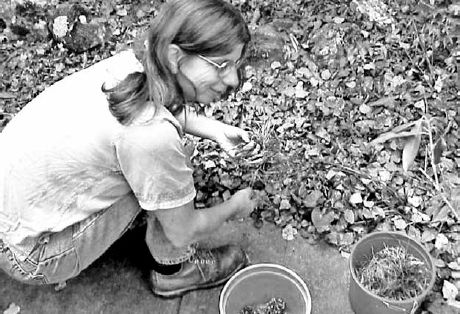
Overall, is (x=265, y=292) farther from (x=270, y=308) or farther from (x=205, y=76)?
(x=205, y=76)

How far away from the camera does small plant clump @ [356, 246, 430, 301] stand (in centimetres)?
203

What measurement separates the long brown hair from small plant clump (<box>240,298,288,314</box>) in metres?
0.82

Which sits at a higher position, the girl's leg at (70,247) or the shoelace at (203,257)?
the girl's leg at (70,247)

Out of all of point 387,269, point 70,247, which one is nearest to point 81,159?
point 70,247

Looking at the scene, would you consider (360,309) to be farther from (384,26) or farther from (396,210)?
(384,26)

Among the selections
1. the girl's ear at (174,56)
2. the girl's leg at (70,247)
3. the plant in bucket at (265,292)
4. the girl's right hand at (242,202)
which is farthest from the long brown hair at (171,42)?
the plant in bucket at (265,292)

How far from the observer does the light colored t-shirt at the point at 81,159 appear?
67.2 inches

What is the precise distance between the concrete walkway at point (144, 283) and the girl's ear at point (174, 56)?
938 millimetres

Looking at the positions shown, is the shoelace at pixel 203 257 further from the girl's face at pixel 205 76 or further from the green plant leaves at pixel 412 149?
the green plant leaves at pixel 412 149

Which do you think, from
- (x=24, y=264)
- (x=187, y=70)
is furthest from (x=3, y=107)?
(x=187, y=70)

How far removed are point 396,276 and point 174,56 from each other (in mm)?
1031

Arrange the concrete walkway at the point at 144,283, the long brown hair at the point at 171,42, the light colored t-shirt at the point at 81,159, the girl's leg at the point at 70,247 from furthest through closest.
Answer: the concrete walkway at the point at 144,283
the girl's leg at the point at 70,247
the light colored t-shirt at the point at 81,159
the long brown hair at the point at 171,42

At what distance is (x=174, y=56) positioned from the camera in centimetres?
163

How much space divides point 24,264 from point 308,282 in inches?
38.9
